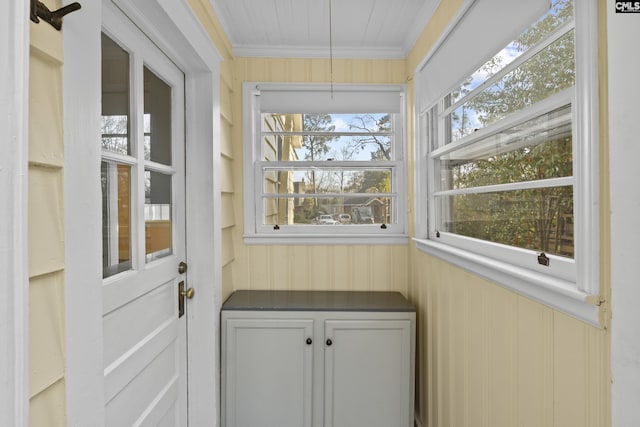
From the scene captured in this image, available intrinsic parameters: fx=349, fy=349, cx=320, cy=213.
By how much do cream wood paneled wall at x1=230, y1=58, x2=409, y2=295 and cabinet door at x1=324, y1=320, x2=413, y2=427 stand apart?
42cm

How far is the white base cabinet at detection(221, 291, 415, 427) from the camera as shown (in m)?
1.96

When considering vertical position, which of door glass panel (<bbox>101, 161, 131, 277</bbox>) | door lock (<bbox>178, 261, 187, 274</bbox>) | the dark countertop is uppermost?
door glass panel (<bbox>101, 161, 131, 277</bbox>)

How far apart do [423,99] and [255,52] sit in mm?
1136

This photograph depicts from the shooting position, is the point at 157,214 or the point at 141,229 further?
the point at 157,214

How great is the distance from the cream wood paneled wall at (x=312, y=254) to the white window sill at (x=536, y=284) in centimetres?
84

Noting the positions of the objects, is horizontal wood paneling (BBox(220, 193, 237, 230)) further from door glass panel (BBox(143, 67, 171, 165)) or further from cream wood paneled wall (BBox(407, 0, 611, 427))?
cream wood paneled wall (BBox(407, 0, 611, 427))

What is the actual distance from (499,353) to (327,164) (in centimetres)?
152

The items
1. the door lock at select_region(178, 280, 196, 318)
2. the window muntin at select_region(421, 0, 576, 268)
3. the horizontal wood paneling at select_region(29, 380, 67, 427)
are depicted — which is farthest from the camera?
the door lock at select_region(178, 280, 196, 318)

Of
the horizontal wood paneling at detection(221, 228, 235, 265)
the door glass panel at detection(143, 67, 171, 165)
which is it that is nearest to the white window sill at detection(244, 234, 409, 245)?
the horizontal wood paneling at detection(221, 228, 235, 265)

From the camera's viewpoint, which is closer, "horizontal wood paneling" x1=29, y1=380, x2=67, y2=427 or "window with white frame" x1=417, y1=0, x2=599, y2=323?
"horizontal wood paneling" x1=29, y1=380, x2=67, y2=427

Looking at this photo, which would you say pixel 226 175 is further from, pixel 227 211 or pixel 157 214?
pixel 157 214

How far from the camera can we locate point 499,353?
1245 mm

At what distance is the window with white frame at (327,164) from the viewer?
92.4 inches

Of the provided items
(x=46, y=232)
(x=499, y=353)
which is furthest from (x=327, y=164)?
(x=46, y=232)
